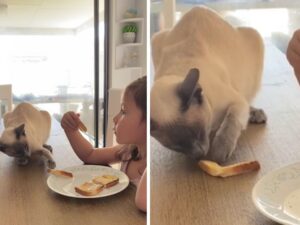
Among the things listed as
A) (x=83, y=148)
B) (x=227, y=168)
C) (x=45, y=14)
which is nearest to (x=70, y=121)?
(x=83, y=148)

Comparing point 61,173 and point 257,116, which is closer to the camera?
point 257,116

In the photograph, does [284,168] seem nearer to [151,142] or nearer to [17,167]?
[151,142]

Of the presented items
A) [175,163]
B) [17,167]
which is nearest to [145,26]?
[175,163]

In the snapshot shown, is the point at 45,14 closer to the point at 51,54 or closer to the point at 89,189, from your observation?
the point at 51,54

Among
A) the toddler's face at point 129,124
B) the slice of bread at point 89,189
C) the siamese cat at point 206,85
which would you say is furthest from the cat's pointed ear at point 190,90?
the slice of bread at point 89,189

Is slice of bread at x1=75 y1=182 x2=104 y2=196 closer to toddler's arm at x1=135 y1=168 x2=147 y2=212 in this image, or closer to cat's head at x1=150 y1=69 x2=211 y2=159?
toddler's arm at x1=135 y1=168 x2=147 y2=212

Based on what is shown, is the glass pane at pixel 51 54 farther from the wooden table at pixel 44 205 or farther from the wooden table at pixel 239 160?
the wooden table at pixel 239 160

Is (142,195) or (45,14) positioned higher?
(45,14)
